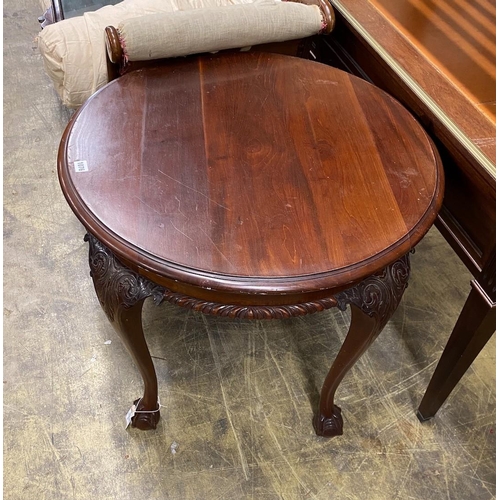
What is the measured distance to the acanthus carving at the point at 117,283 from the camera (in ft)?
2.64

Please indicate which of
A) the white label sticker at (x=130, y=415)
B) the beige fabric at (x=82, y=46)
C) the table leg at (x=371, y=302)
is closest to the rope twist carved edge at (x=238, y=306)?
the table leg at (x=371, y=302)

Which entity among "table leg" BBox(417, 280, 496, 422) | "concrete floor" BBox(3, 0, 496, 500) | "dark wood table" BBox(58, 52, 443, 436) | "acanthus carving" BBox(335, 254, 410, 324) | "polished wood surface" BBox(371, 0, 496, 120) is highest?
"polished wood surface" BBox(371, 0, 496, 120)

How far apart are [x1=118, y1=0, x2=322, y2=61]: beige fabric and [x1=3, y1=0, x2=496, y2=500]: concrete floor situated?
575mm

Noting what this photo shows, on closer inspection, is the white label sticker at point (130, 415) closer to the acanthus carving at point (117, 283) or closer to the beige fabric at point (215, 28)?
the acanthus carving at point (117, 283)

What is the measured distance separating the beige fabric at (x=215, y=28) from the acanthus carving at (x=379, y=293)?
21.7 inches

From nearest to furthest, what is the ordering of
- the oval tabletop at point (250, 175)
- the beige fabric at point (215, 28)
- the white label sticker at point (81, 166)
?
the oval tabletop at point (250, 175), the white label sticker at point (81, 166), the beige fabric at point (215, 28)

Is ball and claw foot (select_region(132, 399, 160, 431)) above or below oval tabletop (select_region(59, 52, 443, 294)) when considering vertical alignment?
below

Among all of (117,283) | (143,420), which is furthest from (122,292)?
(143,420)

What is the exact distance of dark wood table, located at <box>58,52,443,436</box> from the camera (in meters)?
0.73

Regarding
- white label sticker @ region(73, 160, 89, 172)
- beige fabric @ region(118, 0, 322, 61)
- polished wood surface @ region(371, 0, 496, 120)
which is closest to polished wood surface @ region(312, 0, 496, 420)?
polished wood surface @ region(371, 0, 496, 120)

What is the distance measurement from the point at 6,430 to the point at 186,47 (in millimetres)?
813

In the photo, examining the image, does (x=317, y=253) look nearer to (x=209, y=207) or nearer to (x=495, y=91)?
(x=209, y=207)

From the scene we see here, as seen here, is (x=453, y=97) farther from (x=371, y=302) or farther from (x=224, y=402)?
(x=224, y=402)

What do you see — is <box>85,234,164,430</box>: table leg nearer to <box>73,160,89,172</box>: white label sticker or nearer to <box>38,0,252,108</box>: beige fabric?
<box>73,160,89,172</box>: white label sticker
